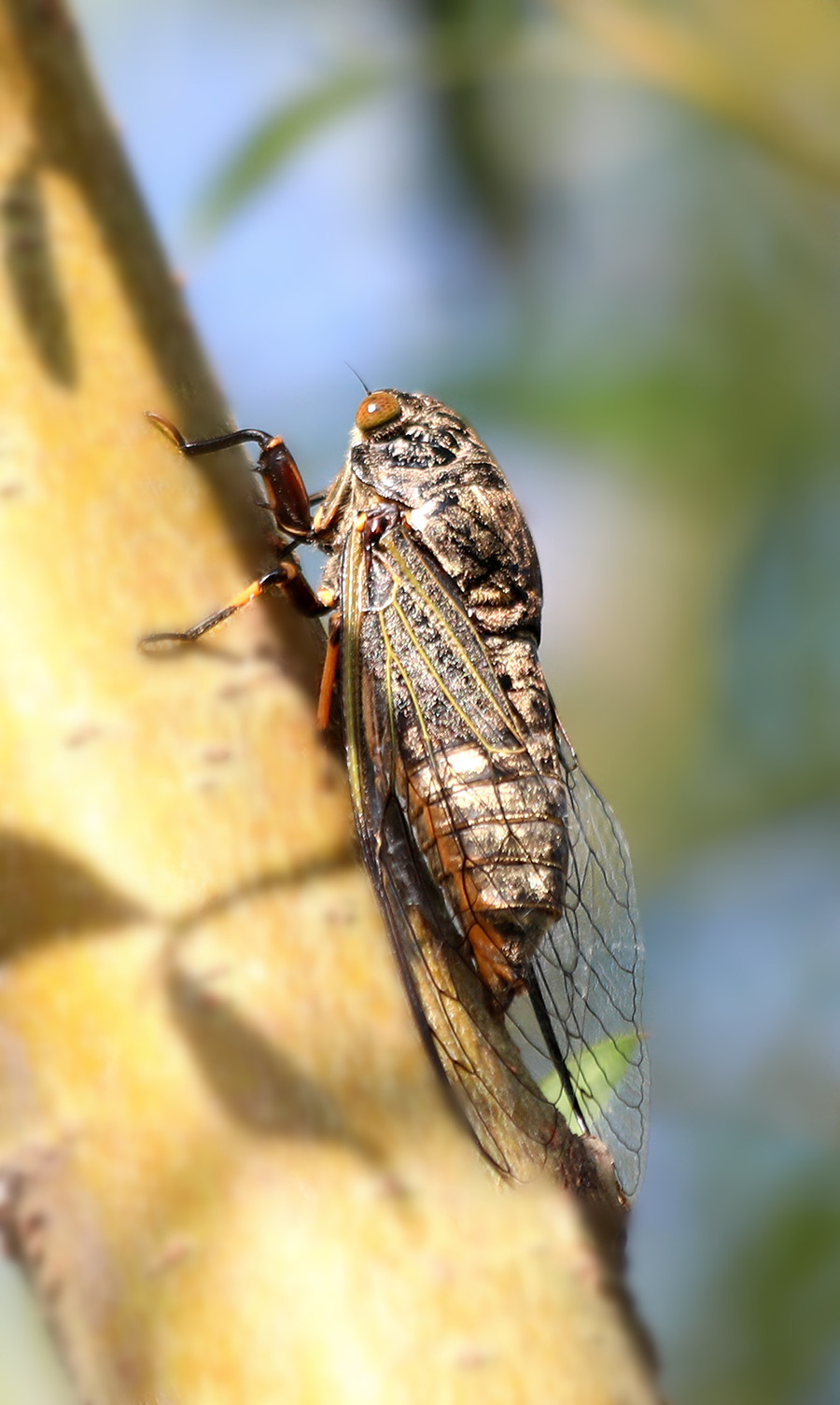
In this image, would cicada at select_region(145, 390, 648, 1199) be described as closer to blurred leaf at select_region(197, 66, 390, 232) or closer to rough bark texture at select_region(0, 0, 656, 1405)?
rough bark texture at select_region(0, 0, 656, 1405)

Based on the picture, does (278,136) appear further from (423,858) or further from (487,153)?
(487,153)

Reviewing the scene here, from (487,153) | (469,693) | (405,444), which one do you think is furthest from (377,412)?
(487,153)

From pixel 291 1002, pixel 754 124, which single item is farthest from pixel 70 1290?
pixel 754 124

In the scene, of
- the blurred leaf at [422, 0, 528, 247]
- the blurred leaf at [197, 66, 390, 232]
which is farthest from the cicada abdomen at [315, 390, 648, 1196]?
the blurred leaf at [422, 0, 528, 247]

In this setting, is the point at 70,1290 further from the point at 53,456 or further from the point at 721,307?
the point at 721,307

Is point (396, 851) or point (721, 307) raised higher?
point (396, 851)

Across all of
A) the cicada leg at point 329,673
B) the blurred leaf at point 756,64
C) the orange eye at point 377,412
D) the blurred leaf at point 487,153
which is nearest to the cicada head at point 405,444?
the orange eye at point 377,412

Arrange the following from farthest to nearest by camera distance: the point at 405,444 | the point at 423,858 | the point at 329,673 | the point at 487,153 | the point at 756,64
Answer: the point at 487,153 < the point at 756,64 < the point at 405,444 < the point at 423,858 < the point at 329,673
